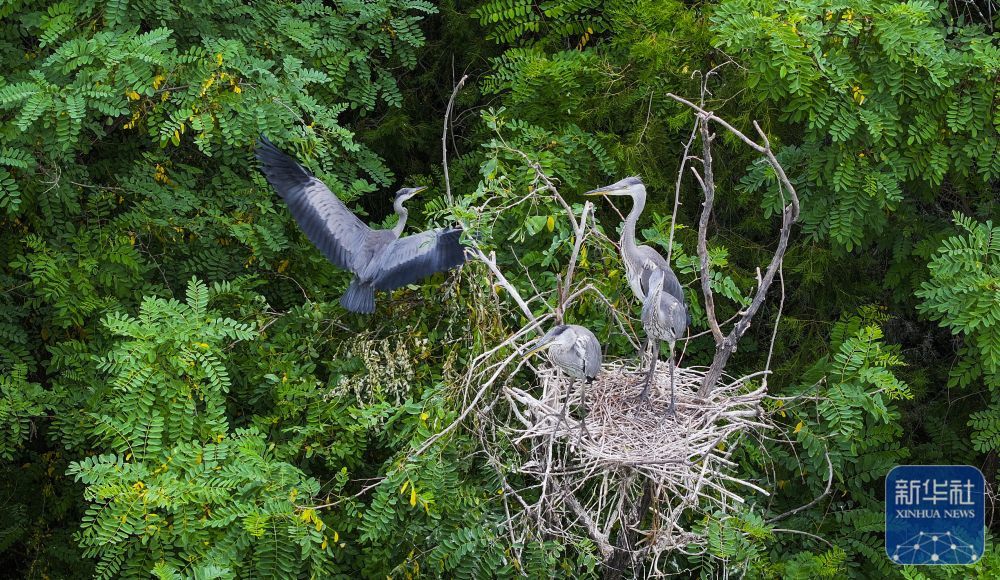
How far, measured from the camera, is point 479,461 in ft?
19.5

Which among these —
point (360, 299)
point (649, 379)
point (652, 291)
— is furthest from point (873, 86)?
point (360, 299)

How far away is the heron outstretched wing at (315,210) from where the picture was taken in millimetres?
6309

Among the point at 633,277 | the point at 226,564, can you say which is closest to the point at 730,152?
the point at 633,277

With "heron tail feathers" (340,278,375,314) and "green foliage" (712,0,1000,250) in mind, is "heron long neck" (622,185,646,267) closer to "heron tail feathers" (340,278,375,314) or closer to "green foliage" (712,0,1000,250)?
"green foliage" (712,0,1000,250)

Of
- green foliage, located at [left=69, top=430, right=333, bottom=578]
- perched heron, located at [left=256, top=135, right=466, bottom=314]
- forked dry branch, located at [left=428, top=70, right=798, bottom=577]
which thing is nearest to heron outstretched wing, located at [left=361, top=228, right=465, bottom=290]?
perched heron, located at [left=256, top=135, right=466, bottom=314]

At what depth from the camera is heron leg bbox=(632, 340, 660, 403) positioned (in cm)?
500

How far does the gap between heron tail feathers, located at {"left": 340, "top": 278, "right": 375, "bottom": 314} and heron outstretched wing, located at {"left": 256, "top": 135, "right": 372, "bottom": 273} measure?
220 millimetres

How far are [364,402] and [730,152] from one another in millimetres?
2697

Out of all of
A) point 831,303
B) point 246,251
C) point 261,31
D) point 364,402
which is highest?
point 261,31

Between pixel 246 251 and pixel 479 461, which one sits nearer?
pixel 479 461

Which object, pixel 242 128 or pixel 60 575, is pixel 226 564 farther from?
pixel 60 575

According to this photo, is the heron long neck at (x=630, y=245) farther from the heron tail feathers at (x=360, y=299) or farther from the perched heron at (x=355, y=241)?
the heron tail feathers at (x=360, y=299)

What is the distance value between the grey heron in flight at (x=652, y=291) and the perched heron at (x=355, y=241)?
1.00 metres

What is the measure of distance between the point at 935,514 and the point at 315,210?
3669mm
